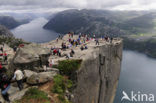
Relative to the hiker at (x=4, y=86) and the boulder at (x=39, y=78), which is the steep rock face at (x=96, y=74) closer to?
the boulder at (x=39, y=78)

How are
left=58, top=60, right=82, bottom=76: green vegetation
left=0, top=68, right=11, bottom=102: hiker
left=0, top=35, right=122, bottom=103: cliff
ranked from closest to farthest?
1. left=0, top=68, right=11, bottom=102: hiker
2. left=0, top=35, right=122, bottom=103: cliff
3. left=58, top=60, right=82, bottom=76: green vegetation

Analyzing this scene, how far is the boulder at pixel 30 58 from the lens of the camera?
48.8ft

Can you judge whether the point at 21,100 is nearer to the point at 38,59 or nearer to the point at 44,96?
the point at 44,96

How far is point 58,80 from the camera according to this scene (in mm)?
14758

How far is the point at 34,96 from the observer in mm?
11461

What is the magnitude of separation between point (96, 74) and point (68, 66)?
844 cm

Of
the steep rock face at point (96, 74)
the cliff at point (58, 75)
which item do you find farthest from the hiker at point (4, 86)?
the steep rock face at point (96, 74)

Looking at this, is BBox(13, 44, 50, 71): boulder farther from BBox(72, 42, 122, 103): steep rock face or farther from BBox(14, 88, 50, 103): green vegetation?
BBox(72, 42, 122, 103): steep rock face

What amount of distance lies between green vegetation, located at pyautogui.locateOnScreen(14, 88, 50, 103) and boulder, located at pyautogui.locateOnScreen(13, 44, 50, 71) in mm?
3911

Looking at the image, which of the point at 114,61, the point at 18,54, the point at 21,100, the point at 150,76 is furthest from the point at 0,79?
the point at 150,76

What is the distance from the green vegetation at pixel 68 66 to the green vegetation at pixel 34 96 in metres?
6.46

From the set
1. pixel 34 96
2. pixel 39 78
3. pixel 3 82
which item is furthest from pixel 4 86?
pixel 39 78

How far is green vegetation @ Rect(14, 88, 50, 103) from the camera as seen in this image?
11127 millimetres

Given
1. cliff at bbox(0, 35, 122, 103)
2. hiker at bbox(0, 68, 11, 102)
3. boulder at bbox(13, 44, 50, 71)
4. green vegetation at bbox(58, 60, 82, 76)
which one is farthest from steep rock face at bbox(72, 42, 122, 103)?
hiker at bbox(0, 68, 11, 102)
